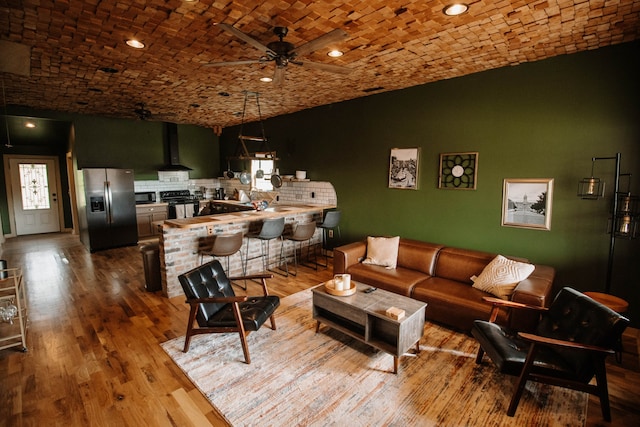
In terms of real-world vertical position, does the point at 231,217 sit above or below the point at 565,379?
above

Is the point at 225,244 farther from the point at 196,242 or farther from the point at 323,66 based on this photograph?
the point at 323,66

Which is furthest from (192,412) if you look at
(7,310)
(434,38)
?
(434,38)

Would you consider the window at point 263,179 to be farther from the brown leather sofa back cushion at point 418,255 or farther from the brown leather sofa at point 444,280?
the brown leather sofa back cushion at point 418,255

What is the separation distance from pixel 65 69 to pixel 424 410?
518 centimetres

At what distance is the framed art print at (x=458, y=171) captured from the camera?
4.02 metres

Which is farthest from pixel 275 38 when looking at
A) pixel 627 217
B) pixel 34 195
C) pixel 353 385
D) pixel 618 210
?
pixel 34 195

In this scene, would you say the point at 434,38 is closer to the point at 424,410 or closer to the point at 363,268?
the point at 363,268

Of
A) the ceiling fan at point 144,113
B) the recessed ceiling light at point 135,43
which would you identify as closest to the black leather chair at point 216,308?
the recessed ceiling light at point 135,43

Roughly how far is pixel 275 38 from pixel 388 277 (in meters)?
2.87

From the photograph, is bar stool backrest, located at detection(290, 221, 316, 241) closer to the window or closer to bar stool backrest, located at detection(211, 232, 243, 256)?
bar stool backrest, located at detection(211, 232, 243, 256)

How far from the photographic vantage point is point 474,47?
310 centimetres

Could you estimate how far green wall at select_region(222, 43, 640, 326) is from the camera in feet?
10.1

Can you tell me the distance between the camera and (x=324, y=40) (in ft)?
7.28

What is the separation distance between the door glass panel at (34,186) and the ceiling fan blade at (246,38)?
8.68 m
